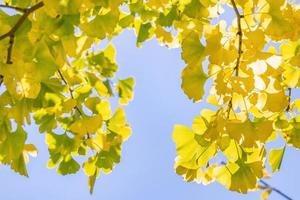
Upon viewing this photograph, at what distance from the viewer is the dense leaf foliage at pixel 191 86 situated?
1.30 metres

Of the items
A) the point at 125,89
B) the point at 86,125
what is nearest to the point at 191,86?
the point at 86,125

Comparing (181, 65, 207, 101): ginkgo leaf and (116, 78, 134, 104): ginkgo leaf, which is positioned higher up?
(181, 65, 207, 101): ginkgo leaf

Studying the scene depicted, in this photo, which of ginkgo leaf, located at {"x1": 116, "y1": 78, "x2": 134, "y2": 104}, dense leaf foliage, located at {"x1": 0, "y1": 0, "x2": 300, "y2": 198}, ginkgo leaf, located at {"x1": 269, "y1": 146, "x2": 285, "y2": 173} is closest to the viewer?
dense leaf foliage, located at {"x1": 0, "y1": 0, "x2": 300, "y2": 198}

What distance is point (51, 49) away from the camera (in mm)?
1371

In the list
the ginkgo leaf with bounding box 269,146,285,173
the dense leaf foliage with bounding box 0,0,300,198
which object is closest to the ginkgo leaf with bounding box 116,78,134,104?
the dense leaf foliage with bounding box 0,0,300,198

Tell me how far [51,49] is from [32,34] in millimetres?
62

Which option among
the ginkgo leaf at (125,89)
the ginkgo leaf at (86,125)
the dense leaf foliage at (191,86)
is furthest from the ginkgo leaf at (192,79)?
the ginkgo leaf at (125,89)

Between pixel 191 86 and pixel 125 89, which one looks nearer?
pixel 191 86

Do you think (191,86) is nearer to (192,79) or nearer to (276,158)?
(192,79)

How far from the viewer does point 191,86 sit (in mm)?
1353

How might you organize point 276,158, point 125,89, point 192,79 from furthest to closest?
point 125,89 → point 276,158 → point 192,79

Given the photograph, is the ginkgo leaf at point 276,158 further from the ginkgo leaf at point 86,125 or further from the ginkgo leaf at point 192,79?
the ginkgo leaf at point 86,125

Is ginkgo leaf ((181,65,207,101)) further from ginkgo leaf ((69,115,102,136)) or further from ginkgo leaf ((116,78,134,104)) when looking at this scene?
ginkgo leaf ((116,78,134,104))

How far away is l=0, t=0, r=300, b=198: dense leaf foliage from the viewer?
1305 mm
